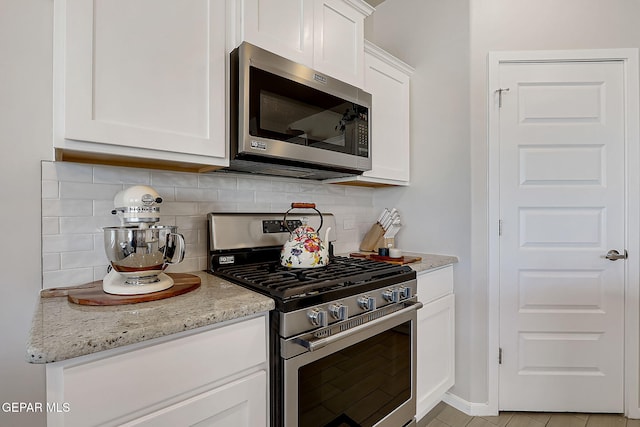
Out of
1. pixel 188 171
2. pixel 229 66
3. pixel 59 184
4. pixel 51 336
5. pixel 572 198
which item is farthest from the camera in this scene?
pixel 572 198

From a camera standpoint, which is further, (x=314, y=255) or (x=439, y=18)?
(x=439, y=18)

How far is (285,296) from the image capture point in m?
1.02

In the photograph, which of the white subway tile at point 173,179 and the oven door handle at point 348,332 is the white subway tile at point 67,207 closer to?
the white subway tile at point 173,179

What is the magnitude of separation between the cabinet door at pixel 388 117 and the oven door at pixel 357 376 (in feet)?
2.97

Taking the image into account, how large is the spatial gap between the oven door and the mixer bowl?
1.67ft

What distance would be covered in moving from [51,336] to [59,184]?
26.2 inches

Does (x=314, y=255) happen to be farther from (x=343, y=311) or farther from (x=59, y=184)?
(x=59, y=184)

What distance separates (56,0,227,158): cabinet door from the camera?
907 millimetres

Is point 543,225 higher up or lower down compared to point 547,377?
higher up

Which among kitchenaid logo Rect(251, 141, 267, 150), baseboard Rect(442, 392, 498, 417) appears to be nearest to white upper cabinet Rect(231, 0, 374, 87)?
kitchenaid logo Rect(251, 141, 267, 150)

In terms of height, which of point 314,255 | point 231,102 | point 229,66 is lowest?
point 314,255

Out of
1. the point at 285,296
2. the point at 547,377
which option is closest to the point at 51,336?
the point at 285,296

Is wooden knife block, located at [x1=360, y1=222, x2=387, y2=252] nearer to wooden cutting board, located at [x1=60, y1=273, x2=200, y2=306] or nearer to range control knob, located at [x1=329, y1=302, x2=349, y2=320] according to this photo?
range control knob, located at [x1=329, y1=302, x2=349, y2=320]

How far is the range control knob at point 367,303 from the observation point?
1.25m
